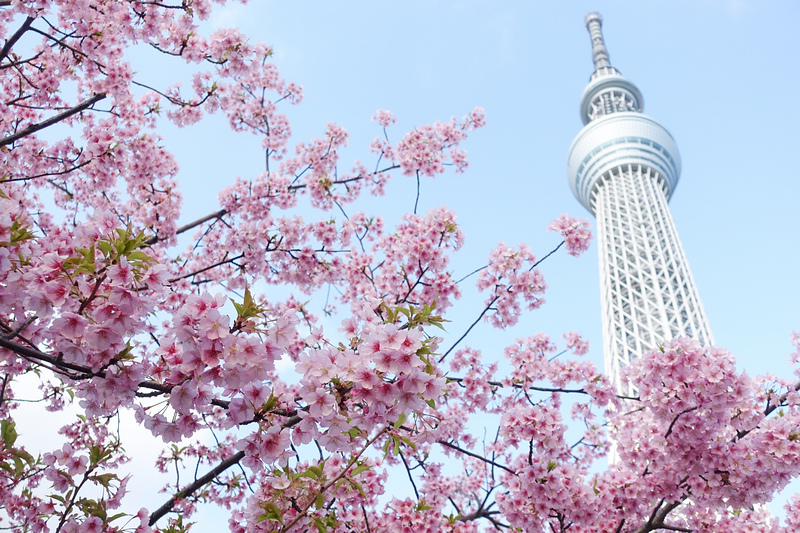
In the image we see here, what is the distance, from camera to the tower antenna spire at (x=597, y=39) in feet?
197

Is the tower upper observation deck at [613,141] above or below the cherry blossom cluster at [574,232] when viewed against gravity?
above

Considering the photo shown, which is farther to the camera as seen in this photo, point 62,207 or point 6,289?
point 62,207

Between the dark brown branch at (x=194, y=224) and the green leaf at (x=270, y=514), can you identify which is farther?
the dark brown branch at (x=194, y=224)

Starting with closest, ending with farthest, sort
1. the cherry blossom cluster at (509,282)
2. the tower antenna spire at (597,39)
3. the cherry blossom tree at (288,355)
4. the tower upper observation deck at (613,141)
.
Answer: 1. the cherry blossom tree at (288,355)
2. the cherry blossom cluster at (509,282)
3. the tower upper observation deck at (613,141)
4. the tower antenna spire at (597,39)

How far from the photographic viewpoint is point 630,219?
152ft

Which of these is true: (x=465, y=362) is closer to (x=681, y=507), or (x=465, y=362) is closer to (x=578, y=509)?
(x=578, y=509)

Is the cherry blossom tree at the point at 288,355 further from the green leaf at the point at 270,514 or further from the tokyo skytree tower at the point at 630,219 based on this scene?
the tokyo skytree tower at the point at 630,219

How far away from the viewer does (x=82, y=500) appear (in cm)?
256

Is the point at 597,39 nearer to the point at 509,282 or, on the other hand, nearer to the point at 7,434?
the point at 509,282

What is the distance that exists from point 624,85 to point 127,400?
63.5 meters

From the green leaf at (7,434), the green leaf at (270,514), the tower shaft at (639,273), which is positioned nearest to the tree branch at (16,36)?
the green leaf at (7,434)

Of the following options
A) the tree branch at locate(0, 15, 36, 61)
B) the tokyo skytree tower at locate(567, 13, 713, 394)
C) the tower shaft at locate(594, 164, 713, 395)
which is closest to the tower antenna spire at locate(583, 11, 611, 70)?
the tokyo skytree tower at locate(567, 13, 713, 394)

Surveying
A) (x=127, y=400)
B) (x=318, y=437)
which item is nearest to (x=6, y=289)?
(x=127, y=400)

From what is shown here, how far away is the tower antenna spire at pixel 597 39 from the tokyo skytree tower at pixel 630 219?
1088 mm
